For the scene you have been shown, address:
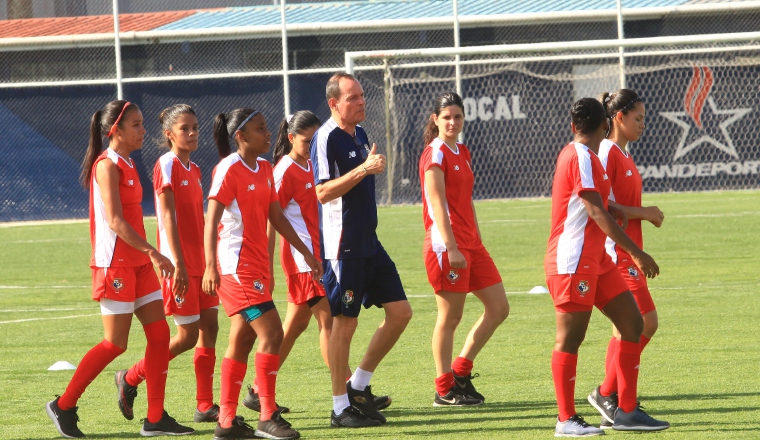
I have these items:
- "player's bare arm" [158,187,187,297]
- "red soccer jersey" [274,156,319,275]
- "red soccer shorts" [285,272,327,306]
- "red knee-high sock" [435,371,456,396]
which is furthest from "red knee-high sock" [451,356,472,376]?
"player's bare arm" [158,187,187,297]

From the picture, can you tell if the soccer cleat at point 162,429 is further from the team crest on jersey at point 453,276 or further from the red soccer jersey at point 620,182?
the red soccer jersey at point 620,182

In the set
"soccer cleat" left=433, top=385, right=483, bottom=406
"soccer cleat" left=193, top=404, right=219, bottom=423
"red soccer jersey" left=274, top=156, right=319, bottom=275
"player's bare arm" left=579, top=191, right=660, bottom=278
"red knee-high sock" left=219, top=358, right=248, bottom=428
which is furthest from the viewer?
"red soccer jersey" left=274, top=156, right=319, bottom=275

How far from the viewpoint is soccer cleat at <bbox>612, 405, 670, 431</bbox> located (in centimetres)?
539

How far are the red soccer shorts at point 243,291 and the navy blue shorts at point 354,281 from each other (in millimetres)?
489

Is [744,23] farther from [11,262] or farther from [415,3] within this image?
[11,262]

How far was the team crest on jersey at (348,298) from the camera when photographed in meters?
5.95

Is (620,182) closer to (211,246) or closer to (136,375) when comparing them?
(211,246)

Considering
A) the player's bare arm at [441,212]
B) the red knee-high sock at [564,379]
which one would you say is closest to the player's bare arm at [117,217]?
the player's bare arm at [441,212]

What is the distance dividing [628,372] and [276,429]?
1.86 metres

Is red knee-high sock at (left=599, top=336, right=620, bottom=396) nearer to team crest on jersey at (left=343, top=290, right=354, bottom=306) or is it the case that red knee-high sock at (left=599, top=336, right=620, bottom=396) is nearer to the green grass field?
the green grass field

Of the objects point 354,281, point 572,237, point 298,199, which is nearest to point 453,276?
point 354,281

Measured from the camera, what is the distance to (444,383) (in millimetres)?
6465

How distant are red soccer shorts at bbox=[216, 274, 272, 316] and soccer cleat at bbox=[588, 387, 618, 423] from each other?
1.88m

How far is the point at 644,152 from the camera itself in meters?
21.2
